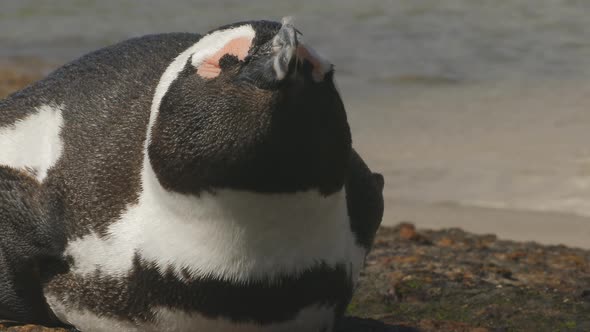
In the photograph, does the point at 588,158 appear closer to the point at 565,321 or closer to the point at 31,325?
the point at 565,321

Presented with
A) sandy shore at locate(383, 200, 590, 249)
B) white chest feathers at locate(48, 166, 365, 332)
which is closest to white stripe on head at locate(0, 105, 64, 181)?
white chest feathers at locate(48, 166, 365, 332)

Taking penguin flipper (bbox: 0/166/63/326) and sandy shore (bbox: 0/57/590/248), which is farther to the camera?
sandy shore (bbox: 0/57/590/248)

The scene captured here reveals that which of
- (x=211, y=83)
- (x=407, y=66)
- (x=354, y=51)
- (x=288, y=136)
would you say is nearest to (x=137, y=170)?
(x=211, y=83)

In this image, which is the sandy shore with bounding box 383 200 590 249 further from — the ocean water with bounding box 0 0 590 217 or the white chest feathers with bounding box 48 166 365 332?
the white chest feathers with bounding box 48 166 365 332

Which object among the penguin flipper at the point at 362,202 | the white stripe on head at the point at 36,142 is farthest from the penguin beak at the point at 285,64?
the white stripe on head at the point at 36,142

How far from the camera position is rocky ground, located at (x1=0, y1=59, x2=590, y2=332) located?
4.81 m

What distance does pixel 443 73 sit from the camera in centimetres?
1360

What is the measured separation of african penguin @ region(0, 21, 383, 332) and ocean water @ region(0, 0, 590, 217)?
15.9ft

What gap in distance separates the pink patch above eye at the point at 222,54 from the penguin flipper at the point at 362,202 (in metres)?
0.80

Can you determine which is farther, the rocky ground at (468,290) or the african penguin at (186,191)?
the rocky ground at (468,290)

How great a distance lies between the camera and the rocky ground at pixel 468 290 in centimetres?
481

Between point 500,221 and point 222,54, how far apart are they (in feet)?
17.3

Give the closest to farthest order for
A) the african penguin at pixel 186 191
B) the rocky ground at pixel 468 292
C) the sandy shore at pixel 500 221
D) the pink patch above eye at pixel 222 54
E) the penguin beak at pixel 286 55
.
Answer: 1. the penguin beak at pixel 286 55
2. the african penguin at pixel 186 191
3. the pink patch above eye at pixel 222 54
4. the rocky ground at pixel 468 292
5. the sandy shore at pixel 500 221

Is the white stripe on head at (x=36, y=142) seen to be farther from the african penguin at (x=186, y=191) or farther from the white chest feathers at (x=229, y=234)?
the white chest feathers at (x=229, y=234)
